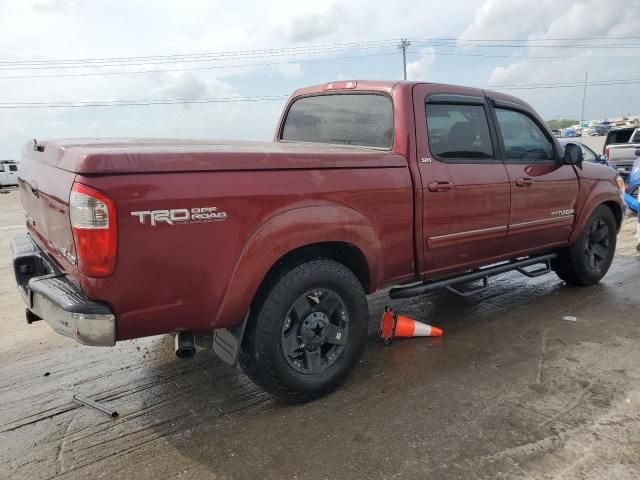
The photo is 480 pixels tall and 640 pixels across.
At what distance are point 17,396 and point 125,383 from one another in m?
0.68

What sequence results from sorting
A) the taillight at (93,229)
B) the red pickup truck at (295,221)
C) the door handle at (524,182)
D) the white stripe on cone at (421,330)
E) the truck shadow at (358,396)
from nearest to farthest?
the taillight at (93,229), the red pickup truck at (295,221), the truck shadow at (358,396), the white stripe on cone at (421,330), the door handle at (524,182)

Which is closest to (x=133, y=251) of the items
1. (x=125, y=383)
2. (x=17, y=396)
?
(x=125, y=383)

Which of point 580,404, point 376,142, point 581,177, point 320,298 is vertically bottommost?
point 580,404

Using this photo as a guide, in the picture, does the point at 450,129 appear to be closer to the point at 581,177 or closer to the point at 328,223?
the point at 328,223

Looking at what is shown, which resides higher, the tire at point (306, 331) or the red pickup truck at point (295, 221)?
the red pickup truck at point (295, 221)

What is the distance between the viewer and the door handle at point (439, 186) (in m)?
3.67

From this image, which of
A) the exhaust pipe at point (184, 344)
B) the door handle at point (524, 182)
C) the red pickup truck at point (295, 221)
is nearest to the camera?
the red pickup truck at point (295, 221)

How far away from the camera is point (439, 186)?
372 centimetres

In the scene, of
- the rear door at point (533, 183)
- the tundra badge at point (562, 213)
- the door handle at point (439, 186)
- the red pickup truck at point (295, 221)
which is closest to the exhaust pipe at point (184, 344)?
the red pickup truck at point (295, 221)

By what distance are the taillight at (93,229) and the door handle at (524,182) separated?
10.9ft

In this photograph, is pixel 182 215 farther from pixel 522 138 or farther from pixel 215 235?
pixel 522 138

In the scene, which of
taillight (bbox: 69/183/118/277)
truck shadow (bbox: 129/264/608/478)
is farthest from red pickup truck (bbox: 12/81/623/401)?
truck shadow (bbox: 129/264/608/478)

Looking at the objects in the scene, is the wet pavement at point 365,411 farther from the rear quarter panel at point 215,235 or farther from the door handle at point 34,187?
the door handle at point 34,187

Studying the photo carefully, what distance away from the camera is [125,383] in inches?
140
